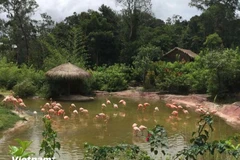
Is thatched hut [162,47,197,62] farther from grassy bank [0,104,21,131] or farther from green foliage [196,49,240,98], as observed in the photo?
grassy bank [0,104,21,131]

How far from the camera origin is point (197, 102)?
1783cm

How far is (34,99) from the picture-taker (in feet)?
62.2

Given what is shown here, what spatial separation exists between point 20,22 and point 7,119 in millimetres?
23614

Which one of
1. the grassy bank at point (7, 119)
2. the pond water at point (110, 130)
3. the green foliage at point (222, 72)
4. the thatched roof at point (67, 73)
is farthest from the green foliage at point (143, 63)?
the grassy bank at point (7, 119)

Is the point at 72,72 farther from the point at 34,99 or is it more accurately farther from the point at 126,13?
the point at 126,13

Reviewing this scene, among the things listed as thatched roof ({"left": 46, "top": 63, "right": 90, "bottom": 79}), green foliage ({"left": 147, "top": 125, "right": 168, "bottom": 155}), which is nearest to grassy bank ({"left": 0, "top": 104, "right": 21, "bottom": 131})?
green foliage ({"left": 147, "top": 125, "right": 168, "bottom": 155})

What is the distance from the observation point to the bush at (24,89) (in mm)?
19136

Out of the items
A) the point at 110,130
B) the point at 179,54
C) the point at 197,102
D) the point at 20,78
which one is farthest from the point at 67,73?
the point at 179,54

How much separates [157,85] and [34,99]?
778cm

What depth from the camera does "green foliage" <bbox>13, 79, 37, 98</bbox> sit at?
19.1m

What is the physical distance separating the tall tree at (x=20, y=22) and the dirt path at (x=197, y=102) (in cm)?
1348

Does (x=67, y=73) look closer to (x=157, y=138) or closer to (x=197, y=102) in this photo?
(x=197, y=102)

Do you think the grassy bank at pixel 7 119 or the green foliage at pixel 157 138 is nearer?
the green foliage at pixel 157 138

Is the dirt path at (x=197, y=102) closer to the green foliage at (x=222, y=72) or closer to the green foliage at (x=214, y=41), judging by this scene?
the green foliage at (x=222, y=72)
